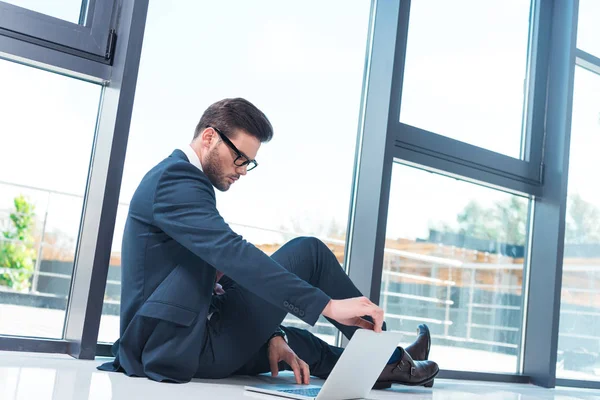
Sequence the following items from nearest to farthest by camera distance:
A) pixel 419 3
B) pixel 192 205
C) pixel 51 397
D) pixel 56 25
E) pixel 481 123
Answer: pixel 51 397, pixel 192 205, pixel 56 25, pixel 419 3, pixel 481 123

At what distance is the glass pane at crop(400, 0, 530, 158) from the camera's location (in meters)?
3.05

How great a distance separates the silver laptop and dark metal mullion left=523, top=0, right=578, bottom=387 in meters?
1.74

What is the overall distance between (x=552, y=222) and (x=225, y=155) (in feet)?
6.72

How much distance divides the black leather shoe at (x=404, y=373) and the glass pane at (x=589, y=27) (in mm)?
2174

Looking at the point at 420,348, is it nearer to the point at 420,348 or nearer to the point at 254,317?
the point at 420,348

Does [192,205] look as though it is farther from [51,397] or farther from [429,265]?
[429,265]

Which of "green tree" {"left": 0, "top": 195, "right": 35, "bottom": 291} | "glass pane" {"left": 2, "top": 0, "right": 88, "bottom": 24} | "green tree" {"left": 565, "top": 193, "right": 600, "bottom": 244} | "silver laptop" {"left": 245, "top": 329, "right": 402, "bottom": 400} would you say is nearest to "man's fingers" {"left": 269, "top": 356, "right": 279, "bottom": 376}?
"silver laptop" {"left": 245, "top": 329, "right": 402, "bottom": 400}

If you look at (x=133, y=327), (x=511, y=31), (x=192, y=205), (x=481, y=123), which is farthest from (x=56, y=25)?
(x=511, y=31)

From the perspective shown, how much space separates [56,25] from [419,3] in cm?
165

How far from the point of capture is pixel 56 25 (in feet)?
6.95

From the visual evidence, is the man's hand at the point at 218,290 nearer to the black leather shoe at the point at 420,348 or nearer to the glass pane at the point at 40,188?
the glass pane at the point at 40,188

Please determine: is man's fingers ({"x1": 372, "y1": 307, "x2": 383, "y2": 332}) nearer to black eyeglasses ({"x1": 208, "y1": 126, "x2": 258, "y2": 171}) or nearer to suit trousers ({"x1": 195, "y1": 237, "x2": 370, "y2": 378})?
suit trousers ({"x1": 195, "y1": 237, "x2": 370, "y2": 378})

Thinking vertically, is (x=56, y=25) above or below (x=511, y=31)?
below

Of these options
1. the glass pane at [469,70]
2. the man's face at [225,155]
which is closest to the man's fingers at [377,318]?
the man's face at [225,155]
